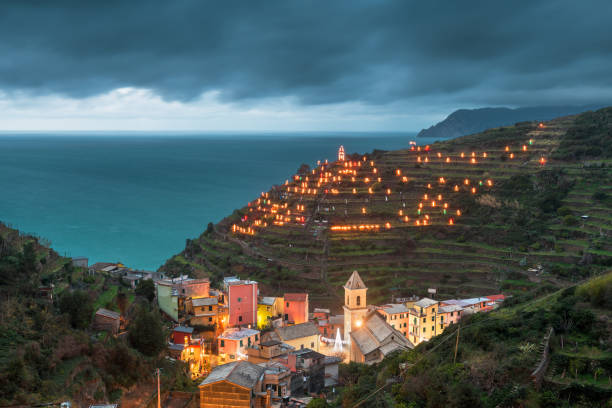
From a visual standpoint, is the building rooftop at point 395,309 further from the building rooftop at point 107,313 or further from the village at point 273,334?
the building rooftop at point 107,313

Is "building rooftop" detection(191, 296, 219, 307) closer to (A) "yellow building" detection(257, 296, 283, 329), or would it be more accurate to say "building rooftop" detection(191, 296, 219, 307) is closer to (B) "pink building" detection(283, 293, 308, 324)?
(A) "yellow building" detection(257, 296, 283, 329)

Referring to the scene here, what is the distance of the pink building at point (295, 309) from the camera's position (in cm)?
3022

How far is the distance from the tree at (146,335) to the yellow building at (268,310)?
10.2m

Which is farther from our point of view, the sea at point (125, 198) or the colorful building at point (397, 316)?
the sea at point (125, 198)

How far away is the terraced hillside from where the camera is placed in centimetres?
3572

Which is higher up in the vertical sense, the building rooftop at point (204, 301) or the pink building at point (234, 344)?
the building rooftop at point (204, 301)

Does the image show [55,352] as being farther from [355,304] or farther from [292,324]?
[355,304]

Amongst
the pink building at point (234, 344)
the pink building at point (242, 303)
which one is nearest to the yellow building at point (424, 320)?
the pink building at point (242, 303)

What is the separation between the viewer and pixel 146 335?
19484 mm

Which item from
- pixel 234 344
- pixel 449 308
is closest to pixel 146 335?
pixel 234 344

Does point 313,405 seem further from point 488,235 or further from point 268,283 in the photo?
point 488,235

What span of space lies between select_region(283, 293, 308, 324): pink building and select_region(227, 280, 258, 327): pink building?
254 centimetres

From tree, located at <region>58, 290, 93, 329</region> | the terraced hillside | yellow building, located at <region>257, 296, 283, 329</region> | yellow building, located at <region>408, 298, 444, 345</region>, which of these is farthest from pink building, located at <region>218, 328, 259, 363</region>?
the terraced hillside

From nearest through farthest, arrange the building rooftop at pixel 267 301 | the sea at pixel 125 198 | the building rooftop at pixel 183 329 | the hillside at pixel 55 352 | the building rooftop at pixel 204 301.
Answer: the hillside at pixel 55 352
the building rooftop at pixel 183 329
the building rooftop at pixel 204 301
the building rooftop at pixel 267 301
the sea at pixel 125 198
